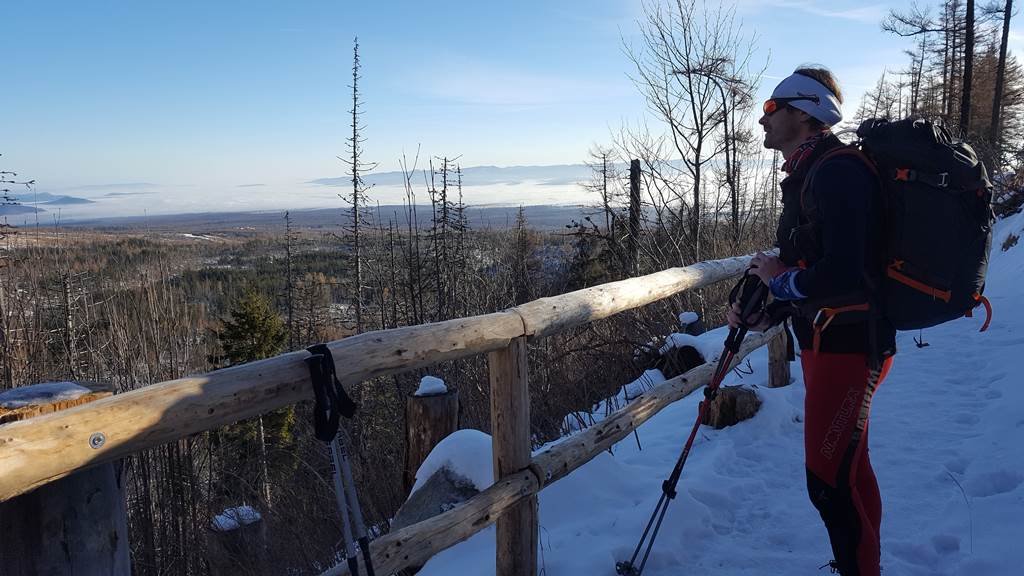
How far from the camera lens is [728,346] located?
10.1 ft

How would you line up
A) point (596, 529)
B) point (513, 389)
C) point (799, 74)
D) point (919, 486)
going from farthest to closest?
1. point (919, 486)
2. point (596, 529)
3. point (513, 389)
4. point (799, 74)

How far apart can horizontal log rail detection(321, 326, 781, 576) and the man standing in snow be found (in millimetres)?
1058

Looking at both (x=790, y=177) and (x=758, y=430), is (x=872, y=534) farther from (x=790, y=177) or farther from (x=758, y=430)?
(x=758, y=430)

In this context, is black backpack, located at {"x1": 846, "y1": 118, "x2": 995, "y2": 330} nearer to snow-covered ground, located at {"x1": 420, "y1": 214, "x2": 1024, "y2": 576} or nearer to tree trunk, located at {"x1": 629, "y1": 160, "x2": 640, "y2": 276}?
snow-covered ground, located at {"x1": 420, "y1": 214, "x2": 1024, "y2": 576}

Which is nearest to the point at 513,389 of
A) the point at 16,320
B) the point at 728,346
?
the point at 728,346

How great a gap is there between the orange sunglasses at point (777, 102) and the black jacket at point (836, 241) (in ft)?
0.57

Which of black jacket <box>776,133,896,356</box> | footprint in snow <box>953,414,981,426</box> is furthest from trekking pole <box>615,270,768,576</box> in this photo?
footprint in snow <box>953,414,981,426</box>

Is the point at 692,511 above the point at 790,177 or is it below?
below

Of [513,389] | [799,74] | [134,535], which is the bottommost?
[134,535]

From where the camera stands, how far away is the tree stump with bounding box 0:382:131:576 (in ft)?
4.77

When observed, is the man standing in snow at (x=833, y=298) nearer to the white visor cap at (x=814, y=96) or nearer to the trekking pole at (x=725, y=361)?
the white visor cap at (x=814, y=96)

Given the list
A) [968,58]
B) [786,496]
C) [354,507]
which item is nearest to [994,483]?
[786,496]

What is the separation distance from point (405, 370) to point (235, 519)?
311 inches

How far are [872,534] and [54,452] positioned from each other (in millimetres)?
2531
